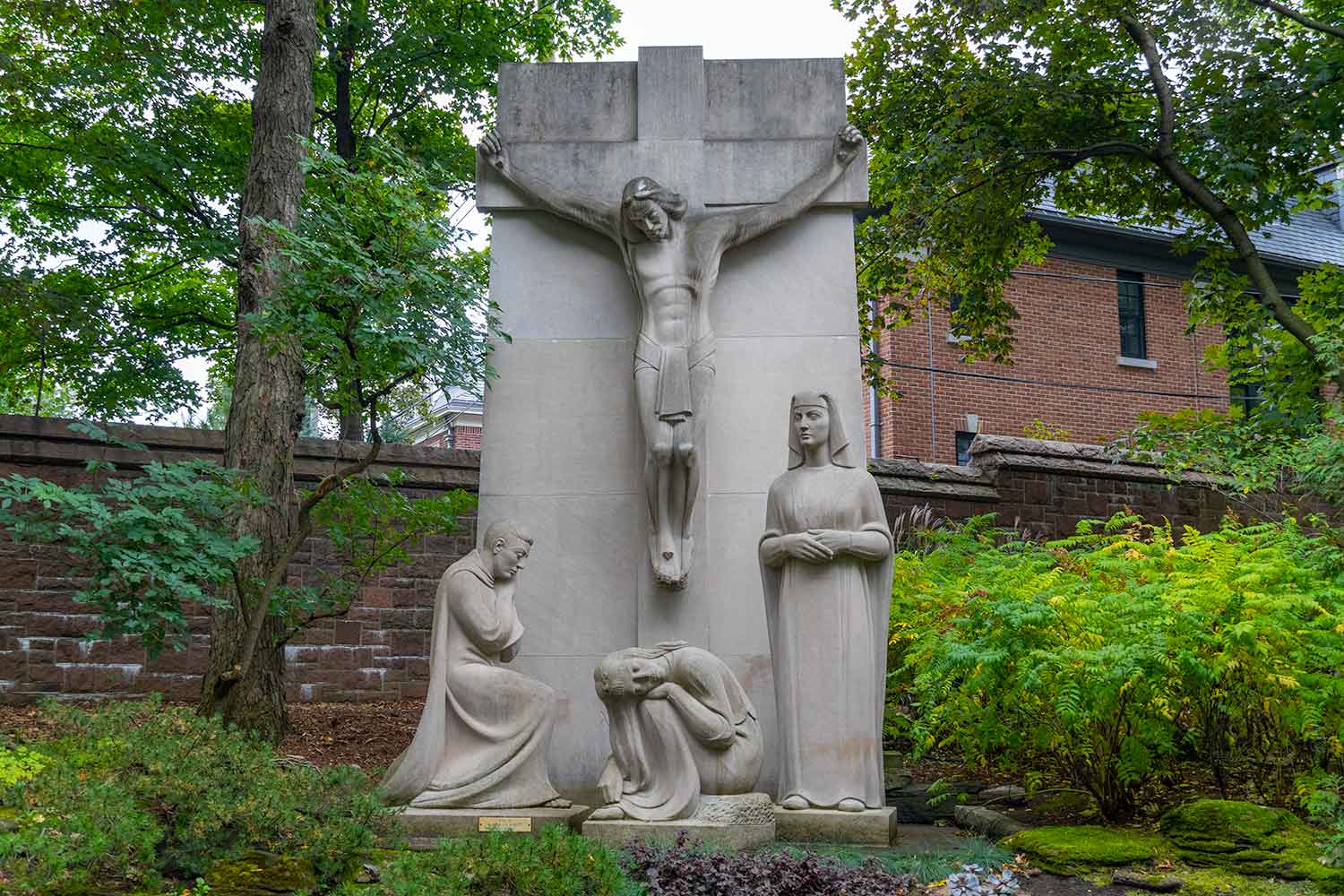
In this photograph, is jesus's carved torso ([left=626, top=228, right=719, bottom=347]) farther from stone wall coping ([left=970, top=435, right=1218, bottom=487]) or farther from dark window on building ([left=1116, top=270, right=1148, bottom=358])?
dark window on building ([left=1116, top=270, right=1148, bottom=358])

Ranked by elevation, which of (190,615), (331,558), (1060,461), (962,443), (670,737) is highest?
(962,443)

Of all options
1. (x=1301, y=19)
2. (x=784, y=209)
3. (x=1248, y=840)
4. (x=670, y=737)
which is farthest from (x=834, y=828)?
(x=1301, y=19)

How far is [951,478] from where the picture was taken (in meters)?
16.9

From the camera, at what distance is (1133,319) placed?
2711cm

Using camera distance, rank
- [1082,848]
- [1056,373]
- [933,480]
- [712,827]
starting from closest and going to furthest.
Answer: [712,827] < [1082,848] < [933,480] < [1056,373]

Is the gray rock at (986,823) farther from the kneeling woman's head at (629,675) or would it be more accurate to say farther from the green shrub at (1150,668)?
the kneeling woman's head at (629,675)

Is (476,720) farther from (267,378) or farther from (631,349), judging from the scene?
(267,378)

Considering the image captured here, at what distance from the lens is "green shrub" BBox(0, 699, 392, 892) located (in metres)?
5.20

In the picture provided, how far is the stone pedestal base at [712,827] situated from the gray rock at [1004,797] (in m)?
Answer: 2.53

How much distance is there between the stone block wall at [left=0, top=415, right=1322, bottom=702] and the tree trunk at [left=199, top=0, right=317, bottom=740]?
4.33 ft

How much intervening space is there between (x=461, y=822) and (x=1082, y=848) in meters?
3.28

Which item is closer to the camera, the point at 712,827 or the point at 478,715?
the point at 712,827

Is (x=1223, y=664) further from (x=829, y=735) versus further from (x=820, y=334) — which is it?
(x=820, y=334)

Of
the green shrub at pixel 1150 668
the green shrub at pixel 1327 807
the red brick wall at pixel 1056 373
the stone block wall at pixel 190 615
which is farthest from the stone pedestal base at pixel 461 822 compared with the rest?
the red brick wall at pixel 1056 373
